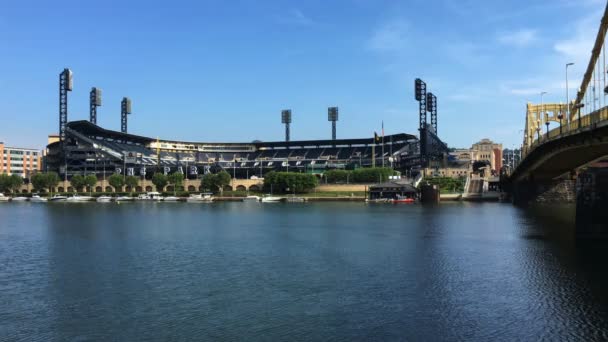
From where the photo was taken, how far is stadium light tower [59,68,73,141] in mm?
188750

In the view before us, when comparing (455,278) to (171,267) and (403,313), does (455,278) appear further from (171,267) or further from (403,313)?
(171,267)

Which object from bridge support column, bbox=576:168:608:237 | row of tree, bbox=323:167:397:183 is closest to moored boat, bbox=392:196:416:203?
row of tree, bbox=323:167:397:183

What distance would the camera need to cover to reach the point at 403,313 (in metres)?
27.2

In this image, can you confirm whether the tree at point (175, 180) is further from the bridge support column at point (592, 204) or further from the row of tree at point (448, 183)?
the bridge support column at point (592, 204)

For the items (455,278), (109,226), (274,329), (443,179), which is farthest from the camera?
(443,179)

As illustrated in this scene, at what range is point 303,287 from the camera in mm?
33219

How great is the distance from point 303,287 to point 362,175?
139538 millimetres

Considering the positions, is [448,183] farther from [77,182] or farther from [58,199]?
[58,199]

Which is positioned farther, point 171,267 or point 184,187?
point 184,187

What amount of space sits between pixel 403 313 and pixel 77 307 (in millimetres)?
17859

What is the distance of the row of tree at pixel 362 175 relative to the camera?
168 metres

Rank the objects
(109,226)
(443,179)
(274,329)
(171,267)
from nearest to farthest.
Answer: (274,329) < (171,267) < (109,226) < (443,179)

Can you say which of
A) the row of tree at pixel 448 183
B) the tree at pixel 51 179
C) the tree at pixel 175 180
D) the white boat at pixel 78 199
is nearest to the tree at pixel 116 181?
the white boat at pixel 78 199

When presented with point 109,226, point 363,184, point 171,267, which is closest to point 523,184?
point 363,184
